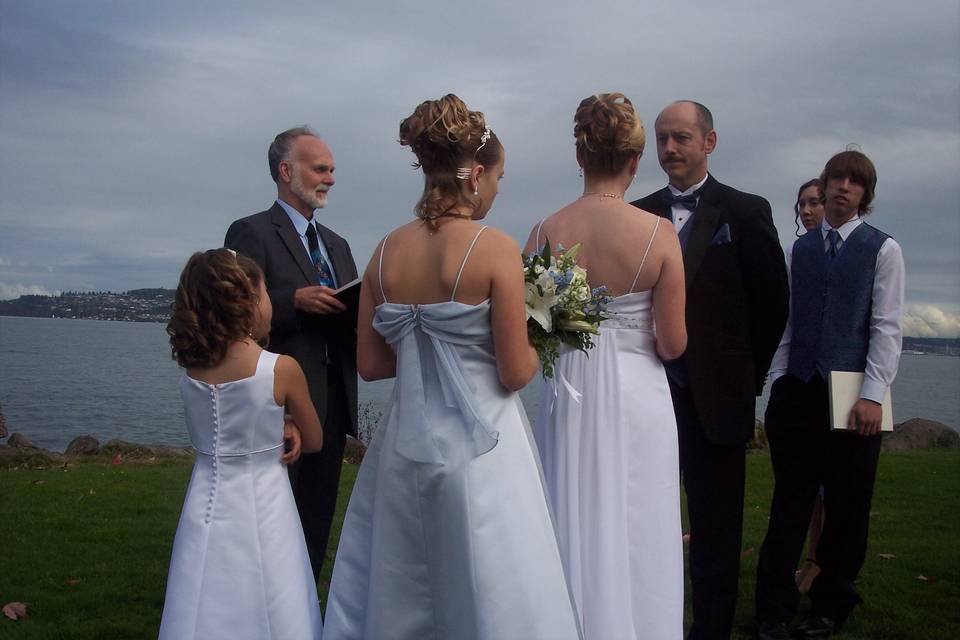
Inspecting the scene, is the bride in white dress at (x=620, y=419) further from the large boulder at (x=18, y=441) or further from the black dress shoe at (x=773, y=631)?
the large boulder at (x=18, y=441)

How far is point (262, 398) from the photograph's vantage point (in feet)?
13.3

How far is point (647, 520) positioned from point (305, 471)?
87.9 inches

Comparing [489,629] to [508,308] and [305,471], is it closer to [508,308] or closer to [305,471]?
[508,308]

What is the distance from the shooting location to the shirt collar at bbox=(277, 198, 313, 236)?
549cm

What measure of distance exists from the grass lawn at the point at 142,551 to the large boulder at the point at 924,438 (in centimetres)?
500

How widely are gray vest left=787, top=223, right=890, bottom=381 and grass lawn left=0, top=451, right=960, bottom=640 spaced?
1829 millimetres

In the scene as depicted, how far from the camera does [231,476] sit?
13.4ft

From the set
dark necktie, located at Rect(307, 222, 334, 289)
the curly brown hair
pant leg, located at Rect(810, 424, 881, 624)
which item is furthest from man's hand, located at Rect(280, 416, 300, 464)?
pant leg, located at Rect(810, 424, 881, 624)

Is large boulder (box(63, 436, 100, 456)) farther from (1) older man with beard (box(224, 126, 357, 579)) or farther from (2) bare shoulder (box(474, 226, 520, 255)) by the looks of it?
(2) bare shoulder (box(474, 226, 520, 255))

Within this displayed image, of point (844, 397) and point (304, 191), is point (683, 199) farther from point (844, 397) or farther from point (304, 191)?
point (304, 191)

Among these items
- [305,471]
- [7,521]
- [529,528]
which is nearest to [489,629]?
[529,528]

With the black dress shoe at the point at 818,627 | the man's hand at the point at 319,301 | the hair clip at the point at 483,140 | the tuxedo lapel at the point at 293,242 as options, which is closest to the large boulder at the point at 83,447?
the tuxedo lapel at the point at 293,242

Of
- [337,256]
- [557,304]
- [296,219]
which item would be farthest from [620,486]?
[296,219]

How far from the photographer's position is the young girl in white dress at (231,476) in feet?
13.0
